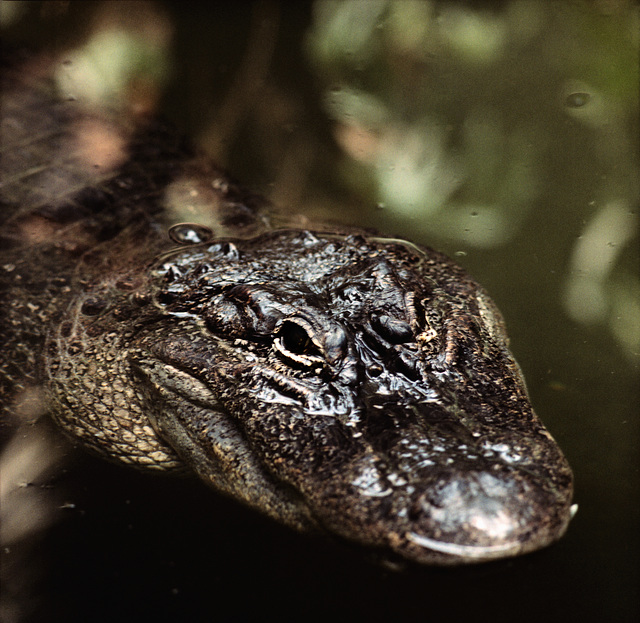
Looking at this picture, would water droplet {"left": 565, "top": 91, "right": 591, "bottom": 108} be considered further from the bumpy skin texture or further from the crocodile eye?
the crocodile eye

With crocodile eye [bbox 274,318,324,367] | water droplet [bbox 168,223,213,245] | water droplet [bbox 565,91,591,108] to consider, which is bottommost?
water droplet [bbox 168,223,213,245]

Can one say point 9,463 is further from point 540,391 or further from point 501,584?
point 540,391

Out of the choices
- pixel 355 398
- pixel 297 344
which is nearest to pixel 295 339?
pixel 297 344

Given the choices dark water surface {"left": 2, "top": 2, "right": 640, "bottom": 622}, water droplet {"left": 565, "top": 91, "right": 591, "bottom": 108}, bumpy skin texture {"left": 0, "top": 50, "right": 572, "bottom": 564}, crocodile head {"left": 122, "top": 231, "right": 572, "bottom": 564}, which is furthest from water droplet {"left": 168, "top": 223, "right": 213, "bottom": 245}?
water droplet {"left": 565, "top": 91, "right": 591, "bottom": 108}

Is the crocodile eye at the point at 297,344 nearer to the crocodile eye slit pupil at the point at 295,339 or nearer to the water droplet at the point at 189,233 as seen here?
the crocodile eye slit pupil at the point at 295,339

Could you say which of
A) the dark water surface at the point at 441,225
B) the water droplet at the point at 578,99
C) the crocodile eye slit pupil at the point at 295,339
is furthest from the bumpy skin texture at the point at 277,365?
the water droplet at the point at 578,99

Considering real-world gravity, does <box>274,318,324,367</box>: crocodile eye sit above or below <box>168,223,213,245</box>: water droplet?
above

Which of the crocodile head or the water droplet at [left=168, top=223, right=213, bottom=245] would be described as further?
the water droplet at [left=168, top=223, right=213, bottom=245]

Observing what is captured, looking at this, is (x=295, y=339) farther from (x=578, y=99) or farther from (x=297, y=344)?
(x=578, y=99)
